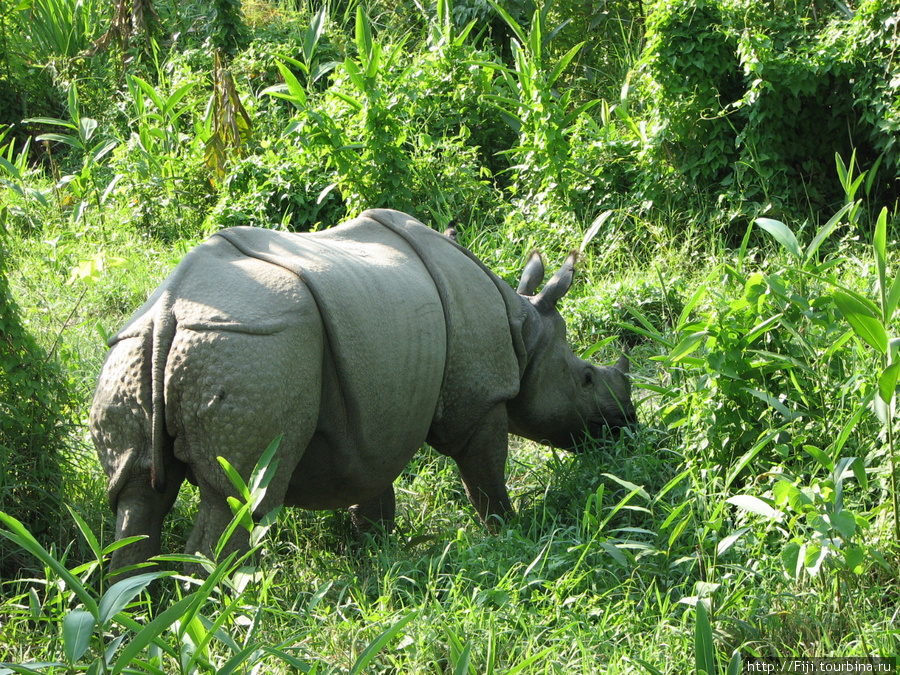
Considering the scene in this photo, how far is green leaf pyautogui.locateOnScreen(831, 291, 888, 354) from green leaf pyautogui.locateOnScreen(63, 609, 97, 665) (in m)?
2.13

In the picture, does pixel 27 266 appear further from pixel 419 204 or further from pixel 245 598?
pixel 245 598

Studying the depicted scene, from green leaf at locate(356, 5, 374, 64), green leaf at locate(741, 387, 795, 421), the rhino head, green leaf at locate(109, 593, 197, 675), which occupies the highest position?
green leaf at locate(356, 5, 374, 64)

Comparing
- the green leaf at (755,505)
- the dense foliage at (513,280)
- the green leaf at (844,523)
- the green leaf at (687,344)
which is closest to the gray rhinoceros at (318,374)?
the dense foliage at (513,280)

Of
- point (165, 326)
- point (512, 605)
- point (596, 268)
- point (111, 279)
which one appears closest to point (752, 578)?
point (512, 605)

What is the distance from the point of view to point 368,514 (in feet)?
14.0

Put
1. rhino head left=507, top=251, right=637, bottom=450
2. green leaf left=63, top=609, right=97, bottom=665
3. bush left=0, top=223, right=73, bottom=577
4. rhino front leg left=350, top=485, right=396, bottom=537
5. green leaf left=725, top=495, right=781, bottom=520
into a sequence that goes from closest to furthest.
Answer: green leaf left=63, top=609, right=97, bottom=665, green leaf left=725, top=495, right=781, bottom=520, bush left=0, top=223, right=73, bottom=577, rhino front leg left=350, top=485, right=396, bottom=537, rhino head left=507, top=251, right=637, bottom=450

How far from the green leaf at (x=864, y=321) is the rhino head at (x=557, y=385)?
69.0 inches

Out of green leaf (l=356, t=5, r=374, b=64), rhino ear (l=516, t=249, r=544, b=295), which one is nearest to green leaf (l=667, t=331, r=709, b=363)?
rhino ear (l=516, t=249, r=544, b=295)

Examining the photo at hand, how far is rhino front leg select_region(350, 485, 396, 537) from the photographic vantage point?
4.27 m

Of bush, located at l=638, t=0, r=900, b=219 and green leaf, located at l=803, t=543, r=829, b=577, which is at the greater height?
bush, located at l=638, t=0, r=900, b=219

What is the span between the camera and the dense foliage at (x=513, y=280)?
2.99 m

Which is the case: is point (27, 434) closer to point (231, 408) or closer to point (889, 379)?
point (231, 408)

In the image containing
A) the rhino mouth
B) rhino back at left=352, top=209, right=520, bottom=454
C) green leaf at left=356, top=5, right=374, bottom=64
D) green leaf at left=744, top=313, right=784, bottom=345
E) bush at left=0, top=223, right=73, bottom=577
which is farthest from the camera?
green leaf at left=356, top=5, right=374, bottom=64

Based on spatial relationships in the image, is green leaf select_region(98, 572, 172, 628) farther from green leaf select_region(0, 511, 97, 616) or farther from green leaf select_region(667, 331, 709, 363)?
green leaf select_region(667, 331, 709, 363)
